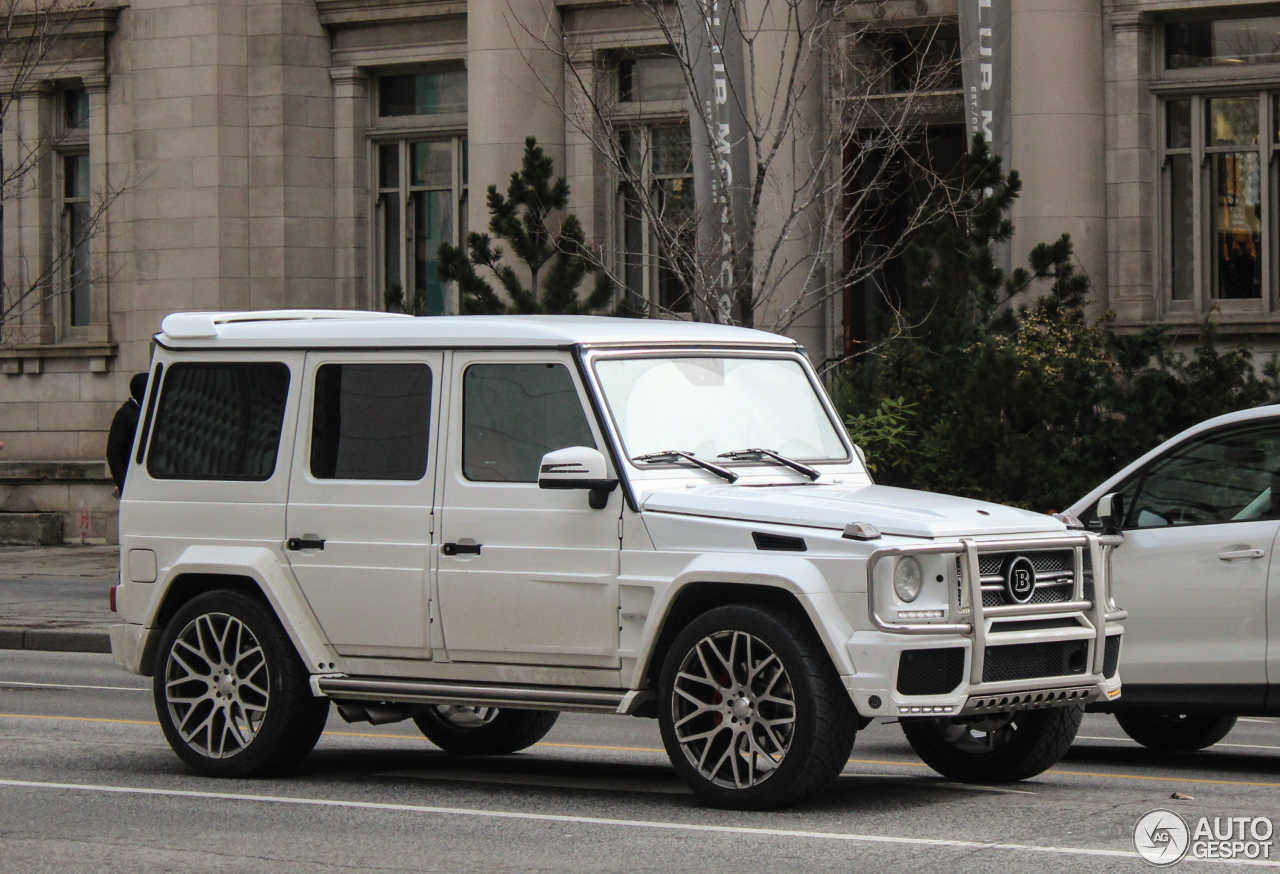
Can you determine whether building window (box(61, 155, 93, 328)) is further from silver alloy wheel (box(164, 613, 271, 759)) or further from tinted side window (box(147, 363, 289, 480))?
silver alloy wheel (box(164, 613, 271, 759))

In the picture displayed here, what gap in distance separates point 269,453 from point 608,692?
211 centimetres

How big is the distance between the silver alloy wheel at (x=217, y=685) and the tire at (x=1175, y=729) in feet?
14.7

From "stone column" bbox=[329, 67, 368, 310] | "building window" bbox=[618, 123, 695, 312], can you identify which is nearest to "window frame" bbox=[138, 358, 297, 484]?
"building window" bbox=[618, 123, 695, 312]

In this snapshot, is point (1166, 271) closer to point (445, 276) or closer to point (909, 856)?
point (445, 276)

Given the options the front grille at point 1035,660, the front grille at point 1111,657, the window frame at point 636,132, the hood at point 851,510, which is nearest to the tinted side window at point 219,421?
the hood at point 851,510

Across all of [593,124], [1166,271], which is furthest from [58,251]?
[1166,271]

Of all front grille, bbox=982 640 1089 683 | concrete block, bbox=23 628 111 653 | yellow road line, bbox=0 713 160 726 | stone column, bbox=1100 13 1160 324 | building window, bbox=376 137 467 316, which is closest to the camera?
front grille, bbox=982 640 1089 683

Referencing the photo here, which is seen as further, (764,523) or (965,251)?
(965,251)

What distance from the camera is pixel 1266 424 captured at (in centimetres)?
997

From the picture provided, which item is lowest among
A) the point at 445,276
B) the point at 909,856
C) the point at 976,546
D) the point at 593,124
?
the point at 909,856

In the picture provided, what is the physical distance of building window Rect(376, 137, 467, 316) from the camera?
26.4 meters

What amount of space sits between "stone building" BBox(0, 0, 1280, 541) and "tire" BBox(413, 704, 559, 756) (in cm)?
1193

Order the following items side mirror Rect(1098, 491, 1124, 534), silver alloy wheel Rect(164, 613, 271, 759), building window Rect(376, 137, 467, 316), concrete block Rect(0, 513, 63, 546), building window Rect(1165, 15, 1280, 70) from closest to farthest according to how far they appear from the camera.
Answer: silver alloy wheel Rect(164, 613, 271, 759)
side mirror Rect(1098, 491, 1124, 534)
building window Rect(1165, 15, 1280, 70)
building window Rect(376, 137, 467, 316)
concrete block Rect(0, 513, 63, 546)

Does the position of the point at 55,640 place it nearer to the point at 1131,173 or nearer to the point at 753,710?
the point at 753,710
